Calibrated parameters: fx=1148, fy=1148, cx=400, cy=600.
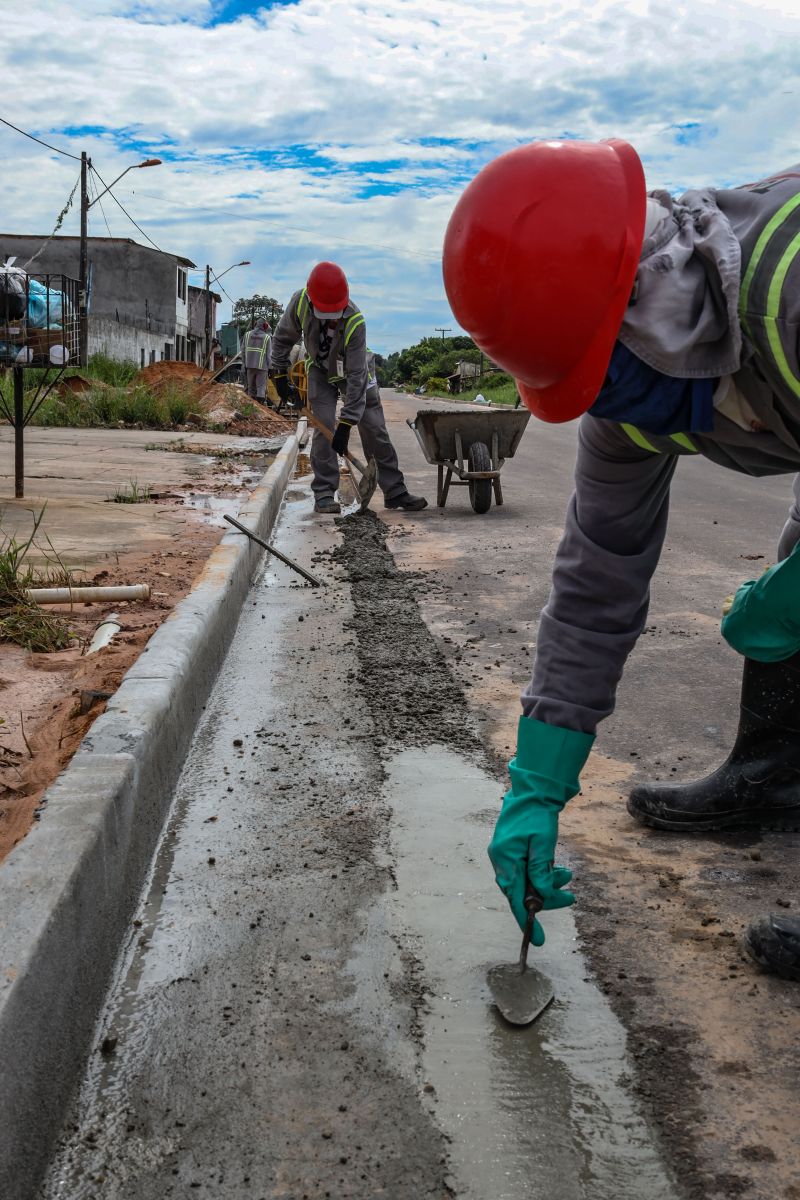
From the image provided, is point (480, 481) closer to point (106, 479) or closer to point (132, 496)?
point (132, 496)

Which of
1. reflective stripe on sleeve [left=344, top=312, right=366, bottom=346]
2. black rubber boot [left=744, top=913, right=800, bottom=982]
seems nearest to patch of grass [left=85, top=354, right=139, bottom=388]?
reflective stripe on sleeve [left=344, top=312, right=366, bottom=346]

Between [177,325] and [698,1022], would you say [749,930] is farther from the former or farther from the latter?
[177,325]

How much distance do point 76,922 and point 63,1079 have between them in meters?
0.28

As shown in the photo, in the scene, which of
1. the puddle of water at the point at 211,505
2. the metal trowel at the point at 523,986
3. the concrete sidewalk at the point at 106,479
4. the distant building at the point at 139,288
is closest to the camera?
the metal trowel at the point at 523,986

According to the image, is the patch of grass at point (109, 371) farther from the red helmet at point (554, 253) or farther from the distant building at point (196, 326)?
the distant building at point (196, 326)

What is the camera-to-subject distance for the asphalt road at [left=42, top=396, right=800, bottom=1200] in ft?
6.01

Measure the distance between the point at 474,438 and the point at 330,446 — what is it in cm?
120

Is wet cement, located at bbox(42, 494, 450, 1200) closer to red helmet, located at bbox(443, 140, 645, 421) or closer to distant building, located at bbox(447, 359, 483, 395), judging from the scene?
red helmet, located at bbox(443, 140, 645, 421)

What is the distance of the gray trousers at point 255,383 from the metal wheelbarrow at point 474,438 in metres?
18.0

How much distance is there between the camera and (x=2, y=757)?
3.18 meters

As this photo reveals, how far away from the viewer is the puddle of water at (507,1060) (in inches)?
70.9

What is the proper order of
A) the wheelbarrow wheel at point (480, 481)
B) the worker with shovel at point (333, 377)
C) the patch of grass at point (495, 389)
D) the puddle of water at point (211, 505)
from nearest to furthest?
1. the puddle of water at point (211, 505)
2. the worker with shovel at point (333, 377)
3. the wheelbarrow wheel at point (480, 481)
4. the patch of grass at point (495, 389)

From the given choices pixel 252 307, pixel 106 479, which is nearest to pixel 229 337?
pixel 252 307

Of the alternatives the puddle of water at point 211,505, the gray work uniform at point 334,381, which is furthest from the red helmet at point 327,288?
the puddle of water at point 211,505
